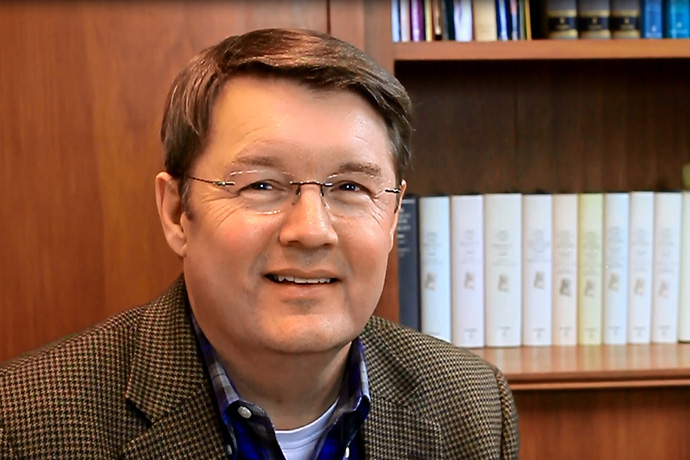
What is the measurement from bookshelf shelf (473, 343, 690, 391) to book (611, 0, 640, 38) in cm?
70

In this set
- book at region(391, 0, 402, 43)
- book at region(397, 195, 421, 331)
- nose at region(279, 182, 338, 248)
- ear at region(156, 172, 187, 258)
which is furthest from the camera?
book at region(397, 195, 421, 331)

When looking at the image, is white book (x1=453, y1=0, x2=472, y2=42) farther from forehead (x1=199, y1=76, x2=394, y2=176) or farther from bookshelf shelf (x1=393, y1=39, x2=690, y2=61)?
forehead (x1=199, y1=76, x2=394, y2=176)

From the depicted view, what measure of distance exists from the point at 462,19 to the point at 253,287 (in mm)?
863

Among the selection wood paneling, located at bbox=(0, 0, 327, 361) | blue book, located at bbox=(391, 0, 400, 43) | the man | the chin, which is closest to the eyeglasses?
the man

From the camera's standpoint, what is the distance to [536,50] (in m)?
1.64

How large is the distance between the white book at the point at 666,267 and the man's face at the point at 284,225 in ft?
3.13

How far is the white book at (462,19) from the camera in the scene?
5.55 feet

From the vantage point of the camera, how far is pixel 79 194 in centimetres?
155

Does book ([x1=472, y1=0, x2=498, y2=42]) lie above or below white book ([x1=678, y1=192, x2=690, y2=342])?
above

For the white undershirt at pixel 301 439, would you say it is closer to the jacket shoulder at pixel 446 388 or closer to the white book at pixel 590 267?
the jacket shoulder at pixel 446 388

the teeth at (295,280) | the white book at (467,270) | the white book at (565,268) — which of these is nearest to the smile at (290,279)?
the teeth at (295,280)

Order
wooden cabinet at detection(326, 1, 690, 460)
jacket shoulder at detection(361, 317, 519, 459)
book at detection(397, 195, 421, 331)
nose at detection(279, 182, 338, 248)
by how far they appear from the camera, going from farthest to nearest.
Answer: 1. wooden cabinet at detection(326, 1, 690, 460)
2. book at detection(397, 195, 421, 331)
3. jacket shoulder at detection(361, 317, 519, 459)
4. nose at detection(279, 182, 338, 248)

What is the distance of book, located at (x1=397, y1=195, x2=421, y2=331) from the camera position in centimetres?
179

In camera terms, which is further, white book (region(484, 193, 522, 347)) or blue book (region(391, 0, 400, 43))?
white book (region(484, 193, 522, 347))
